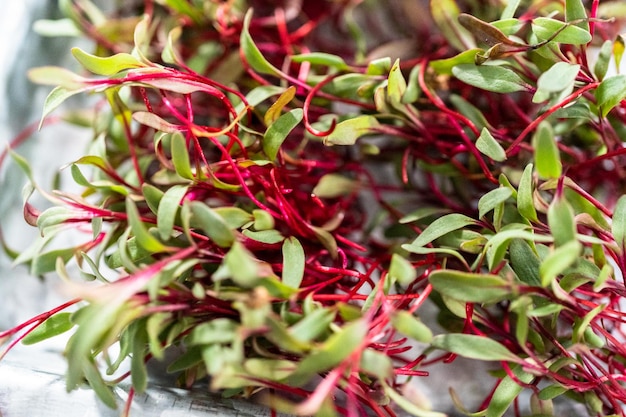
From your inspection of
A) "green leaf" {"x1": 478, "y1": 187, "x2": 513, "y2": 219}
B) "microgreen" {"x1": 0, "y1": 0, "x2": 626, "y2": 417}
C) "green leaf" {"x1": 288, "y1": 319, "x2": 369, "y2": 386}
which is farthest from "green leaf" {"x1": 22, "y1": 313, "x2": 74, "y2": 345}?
"green leaf" {"x1": 478, "y1": 187, "x2": 513, "y2": 219}

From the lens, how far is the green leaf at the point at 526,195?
42 cm

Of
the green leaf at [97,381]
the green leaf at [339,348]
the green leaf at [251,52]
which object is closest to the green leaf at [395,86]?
the green leaf at [251,52]

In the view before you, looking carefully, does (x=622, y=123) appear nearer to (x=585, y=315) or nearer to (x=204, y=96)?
(x=585, y=315)

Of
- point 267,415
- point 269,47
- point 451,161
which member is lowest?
point 267,415

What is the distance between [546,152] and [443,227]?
112 mm

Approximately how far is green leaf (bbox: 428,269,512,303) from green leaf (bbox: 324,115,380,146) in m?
0.15

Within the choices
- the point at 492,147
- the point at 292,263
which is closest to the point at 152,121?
the point at 292,263

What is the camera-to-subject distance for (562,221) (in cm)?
37

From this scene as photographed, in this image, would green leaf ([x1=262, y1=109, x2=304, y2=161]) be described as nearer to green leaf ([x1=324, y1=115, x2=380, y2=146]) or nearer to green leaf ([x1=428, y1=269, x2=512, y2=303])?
green leaf ([x1=324, y1=115, x2=380, y2=146])

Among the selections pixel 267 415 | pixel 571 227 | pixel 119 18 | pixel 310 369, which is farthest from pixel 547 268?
pixel 119 18

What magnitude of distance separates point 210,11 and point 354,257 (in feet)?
0.96

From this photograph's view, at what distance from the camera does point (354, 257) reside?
22.3 inches

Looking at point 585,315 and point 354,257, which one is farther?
point 354,257

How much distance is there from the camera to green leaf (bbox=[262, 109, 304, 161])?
1.51 ft
